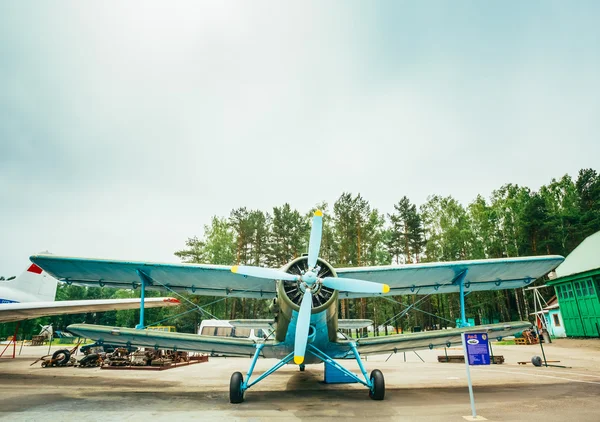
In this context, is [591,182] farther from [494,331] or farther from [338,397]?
[338,397]

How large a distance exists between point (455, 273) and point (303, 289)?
5.34 meters

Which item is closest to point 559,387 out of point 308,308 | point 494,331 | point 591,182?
point 494,331

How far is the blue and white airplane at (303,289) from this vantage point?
21.8ft

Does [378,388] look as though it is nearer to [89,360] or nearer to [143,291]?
[143,291]

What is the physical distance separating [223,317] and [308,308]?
45195 mm

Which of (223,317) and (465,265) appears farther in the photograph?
(223,317)

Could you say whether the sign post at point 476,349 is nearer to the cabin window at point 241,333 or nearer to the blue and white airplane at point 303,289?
the blue and white airplane at point 303,289

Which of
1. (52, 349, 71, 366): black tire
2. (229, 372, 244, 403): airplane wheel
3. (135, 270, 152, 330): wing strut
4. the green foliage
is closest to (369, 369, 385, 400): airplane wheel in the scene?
(229, 372, 244, 403): airplane wheel

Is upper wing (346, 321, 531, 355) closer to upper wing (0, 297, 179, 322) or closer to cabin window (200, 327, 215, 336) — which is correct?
upper wing (0, 297, 179, 322)

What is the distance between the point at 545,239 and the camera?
1388 inches

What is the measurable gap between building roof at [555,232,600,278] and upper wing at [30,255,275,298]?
23875mm

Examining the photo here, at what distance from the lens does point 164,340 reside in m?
7.87

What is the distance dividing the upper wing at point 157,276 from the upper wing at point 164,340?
1.55m

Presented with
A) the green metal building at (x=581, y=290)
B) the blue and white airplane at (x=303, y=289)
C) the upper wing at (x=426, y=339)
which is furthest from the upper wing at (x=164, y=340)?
the green metal building at (x=581, y=290)
